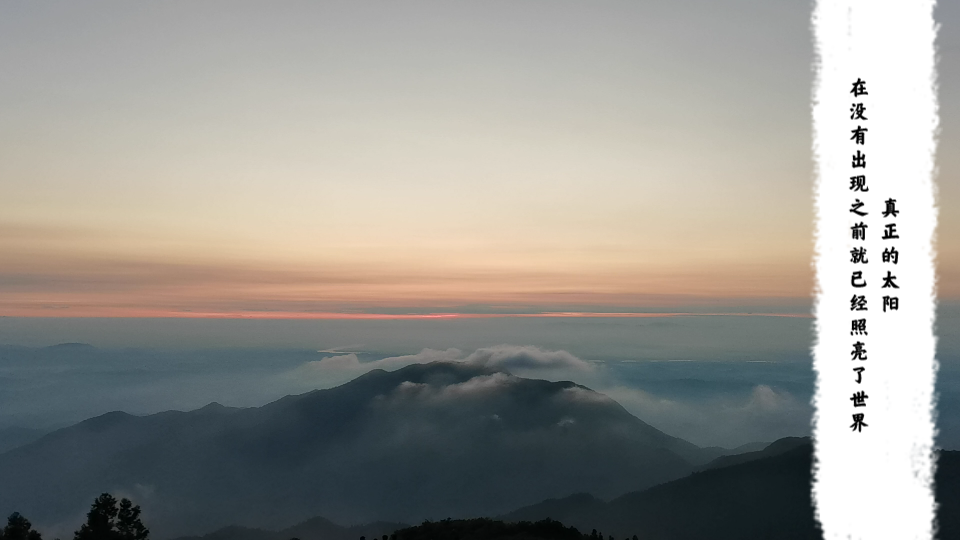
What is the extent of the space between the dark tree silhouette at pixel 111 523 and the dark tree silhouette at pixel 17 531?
25.5 ft

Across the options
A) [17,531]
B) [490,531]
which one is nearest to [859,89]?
[490,531]

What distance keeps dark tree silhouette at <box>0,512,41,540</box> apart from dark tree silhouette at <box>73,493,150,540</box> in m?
7.79

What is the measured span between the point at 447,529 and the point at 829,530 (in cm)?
5079

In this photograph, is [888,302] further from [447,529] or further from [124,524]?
[124,524]

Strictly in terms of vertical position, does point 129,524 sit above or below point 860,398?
below

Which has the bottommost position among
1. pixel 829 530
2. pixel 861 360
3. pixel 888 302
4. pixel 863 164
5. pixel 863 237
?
pixel 829 530

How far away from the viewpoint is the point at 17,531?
273 ft

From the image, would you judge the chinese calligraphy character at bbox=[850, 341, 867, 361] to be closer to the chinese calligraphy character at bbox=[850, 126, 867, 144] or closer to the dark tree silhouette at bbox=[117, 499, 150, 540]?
the chinese calligraphy character at bbox=[850, 126, 867, 144]

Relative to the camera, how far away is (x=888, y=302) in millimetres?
41844

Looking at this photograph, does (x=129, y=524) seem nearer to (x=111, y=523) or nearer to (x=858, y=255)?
(x=111, y=523)

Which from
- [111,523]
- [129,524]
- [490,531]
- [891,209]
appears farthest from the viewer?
[129,524]

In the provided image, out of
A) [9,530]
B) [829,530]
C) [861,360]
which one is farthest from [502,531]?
[9,530]

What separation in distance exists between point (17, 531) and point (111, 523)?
45.8 feet

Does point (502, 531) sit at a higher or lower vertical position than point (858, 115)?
lower
